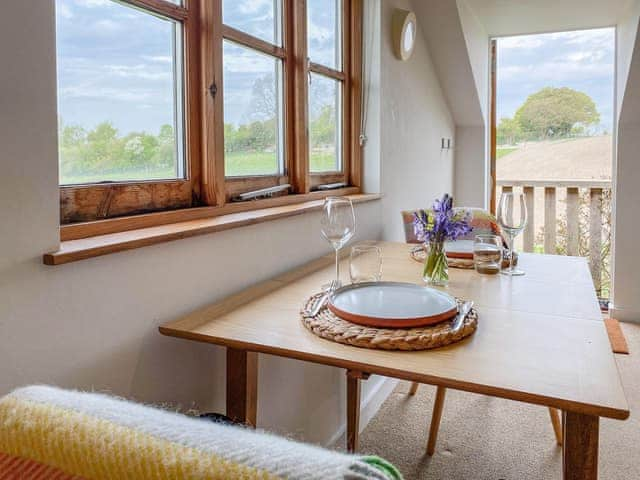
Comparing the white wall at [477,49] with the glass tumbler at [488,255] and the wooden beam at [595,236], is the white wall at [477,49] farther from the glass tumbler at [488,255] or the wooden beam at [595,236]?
the glass tumbler at [488,255]

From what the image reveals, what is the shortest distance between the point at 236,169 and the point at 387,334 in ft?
2.84

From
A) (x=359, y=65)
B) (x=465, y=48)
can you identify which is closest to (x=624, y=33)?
(x=465, y=48)

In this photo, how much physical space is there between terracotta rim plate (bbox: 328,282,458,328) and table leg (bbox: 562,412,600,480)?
31 centimetres

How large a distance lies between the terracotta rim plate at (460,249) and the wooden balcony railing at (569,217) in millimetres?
2374

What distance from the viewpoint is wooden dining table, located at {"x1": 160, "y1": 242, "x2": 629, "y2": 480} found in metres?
0.84

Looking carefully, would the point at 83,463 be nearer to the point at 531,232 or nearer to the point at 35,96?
the point at 35,96

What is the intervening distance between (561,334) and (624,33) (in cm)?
274

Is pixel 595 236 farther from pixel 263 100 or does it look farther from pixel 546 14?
pixel 263 100

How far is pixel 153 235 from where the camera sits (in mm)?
1140

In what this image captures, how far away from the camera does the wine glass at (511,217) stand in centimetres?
159

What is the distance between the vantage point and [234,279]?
1.43 m

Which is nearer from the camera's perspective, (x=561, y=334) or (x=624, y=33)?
(x=561, y=334)

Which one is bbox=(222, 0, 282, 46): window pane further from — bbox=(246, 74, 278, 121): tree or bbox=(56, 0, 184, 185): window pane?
bbox=(56, 0, 184, 185): window pane

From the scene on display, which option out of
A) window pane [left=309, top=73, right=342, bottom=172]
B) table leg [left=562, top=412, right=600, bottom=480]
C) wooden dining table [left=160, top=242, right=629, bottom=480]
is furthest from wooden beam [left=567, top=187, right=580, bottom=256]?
table leg [left=562, top=412, right=600, bottom=480]
